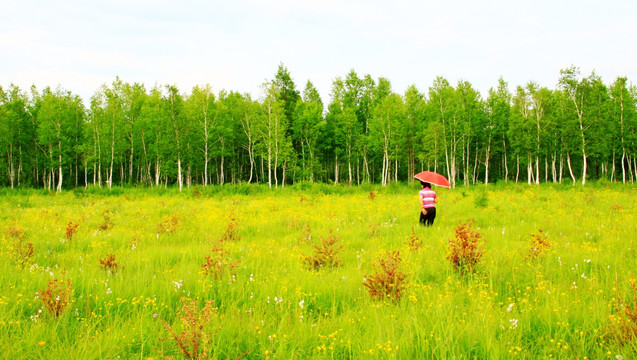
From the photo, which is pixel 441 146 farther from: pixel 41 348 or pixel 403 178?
pixel 41 348

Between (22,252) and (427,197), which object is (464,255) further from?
(22,252)

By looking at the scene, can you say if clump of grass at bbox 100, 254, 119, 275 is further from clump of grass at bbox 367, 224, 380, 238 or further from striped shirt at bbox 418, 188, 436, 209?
striped shirt at bbox 418, 188, 436, 209

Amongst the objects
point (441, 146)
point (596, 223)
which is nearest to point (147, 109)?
point (441, 146)

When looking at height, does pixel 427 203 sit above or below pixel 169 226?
above

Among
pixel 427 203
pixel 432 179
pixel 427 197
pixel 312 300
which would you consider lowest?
pixel 312 300

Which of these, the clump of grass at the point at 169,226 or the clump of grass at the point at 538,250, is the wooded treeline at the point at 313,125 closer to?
the clump of grass at the point at 169,226

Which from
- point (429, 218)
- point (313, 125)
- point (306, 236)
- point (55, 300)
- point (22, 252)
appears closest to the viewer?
point (55, 300)

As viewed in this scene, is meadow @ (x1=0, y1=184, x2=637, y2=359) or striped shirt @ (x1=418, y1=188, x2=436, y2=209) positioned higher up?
striped shirt @ (x1=418, y1=188, x2=436, y2=209)

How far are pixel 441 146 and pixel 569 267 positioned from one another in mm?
36791

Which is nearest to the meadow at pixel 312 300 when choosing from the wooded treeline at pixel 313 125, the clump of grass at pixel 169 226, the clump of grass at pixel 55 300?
the clump of grass at pixel 55 300

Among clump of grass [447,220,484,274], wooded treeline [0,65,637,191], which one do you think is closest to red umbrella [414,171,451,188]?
clump of grass [447,220,484,274]

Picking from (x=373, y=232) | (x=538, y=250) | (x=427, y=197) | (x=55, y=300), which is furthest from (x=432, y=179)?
(x=55, y=300)

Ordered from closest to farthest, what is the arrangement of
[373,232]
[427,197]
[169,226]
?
[373,232], [169,226], [427,197]

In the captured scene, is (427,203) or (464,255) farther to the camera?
(427,203)
